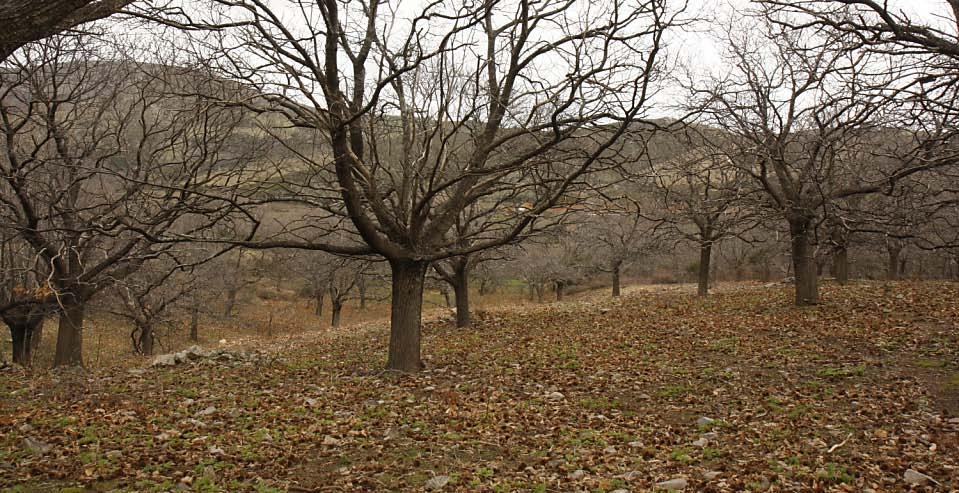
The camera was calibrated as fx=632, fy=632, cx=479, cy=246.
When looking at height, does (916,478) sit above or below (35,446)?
above

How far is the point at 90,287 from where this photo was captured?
13.3 m

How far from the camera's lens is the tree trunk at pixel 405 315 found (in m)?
10.2

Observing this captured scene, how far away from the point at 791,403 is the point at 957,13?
4.60 metres

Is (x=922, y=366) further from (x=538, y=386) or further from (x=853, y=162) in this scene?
(x=538, y=386)

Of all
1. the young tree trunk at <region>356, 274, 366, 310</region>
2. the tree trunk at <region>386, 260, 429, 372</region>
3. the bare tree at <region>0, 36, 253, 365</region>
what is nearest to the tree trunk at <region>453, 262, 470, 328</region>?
the bare tree at <region>0, 36, 253, 365</region>

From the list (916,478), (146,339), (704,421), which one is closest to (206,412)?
(704,421)

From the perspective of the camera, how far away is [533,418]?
24.2 feet

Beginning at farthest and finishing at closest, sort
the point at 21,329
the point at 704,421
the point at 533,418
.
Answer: the point at 21,329
the point at 533,418
the point at 704,421

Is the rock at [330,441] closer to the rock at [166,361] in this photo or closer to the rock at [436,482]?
the rock at [436,482]

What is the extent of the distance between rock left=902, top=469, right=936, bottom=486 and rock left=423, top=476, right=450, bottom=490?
3756 mm

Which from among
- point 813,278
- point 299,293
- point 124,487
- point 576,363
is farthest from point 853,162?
point 299,293

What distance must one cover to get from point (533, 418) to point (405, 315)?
3.48m

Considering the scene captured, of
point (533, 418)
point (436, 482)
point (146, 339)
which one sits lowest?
point (146, 339)

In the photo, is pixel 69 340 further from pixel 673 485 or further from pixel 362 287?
pixel 362 287
